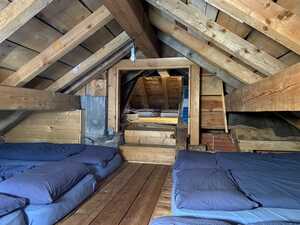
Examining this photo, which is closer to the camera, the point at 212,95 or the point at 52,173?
the point at 52,173

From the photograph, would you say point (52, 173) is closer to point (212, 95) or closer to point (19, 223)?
point (19, 223)

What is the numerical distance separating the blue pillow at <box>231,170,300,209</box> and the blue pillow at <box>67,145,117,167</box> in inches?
64.7

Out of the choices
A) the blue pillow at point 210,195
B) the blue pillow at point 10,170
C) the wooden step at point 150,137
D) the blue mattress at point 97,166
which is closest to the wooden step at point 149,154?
the wooden step at point 150,137

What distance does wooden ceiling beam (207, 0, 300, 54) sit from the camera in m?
1.25

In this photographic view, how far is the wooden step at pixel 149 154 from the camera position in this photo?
3740 millimetres

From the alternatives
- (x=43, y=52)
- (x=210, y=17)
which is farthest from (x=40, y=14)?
(x=210, y=17)

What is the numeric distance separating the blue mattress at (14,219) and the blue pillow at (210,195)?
1.09 meters

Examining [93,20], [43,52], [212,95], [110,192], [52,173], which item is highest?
[93,20]

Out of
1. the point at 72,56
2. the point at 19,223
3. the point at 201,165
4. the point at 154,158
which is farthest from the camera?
the point at 154,158

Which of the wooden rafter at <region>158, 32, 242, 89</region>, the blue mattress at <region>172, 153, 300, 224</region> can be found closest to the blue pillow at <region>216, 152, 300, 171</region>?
the blue mattress at <region>172, 153, 300, 224</region>

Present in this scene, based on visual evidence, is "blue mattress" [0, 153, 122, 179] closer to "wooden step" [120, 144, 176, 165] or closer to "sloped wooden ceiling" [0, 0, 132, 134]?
"wooden step" [120, 144, 176, 165]

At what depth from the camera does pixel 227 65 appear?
100 inches

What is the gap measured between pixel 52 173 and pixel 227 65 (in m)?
2.08

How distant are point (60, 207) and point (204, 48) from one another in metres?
2.14
